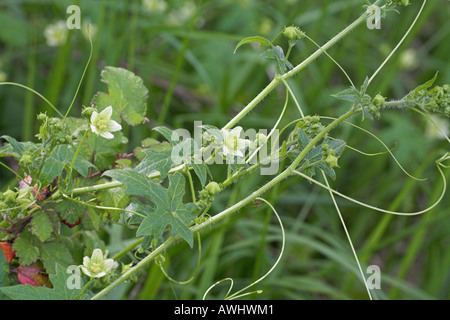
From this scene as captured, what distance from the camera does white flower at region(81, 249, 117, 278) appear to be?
75 cm

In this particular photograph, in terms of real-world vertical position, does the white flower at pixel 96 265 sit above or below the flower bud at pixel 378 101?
below

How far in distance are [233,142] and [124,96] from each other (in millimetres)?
270

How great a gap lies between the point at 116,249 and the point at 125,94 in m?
0.40

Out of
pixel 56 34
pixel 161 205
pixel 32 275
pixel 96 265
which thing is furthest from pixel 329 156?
pixel 56 34

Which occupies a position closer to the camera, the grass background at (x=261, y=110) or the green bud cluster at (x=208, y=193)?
the green bud cluster at (x=208, y=193)

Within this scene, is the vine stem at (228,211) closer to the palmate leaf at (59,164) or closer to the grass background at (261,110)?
the palmate leaf at (59,164)

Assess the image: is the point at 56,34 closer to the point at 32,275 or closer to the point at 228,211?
the point at 32,275

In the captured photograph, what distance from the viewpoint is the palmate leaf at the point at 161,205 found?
0.69m

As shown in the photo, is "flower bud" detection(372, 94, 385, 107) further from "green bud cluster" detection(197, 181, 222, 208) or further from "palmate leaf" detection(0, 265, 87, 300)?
"palmate leaf" detection(0, 265, 87, 300)

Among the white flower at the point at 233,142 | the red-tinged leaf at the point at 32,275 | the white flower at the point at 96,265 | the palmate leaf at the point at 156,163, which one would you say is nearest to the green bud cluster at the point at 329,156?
the white flower at the point at 233,142

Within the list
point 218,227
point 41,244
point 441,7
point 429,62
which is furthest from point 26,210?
point 441,7

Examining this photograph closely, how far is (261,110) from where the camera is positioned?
2.07 metres

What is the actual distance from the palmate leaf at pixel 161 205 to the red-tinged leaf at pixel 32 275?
8.2 inches
